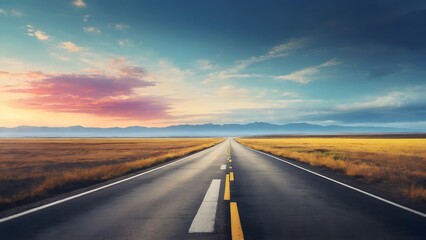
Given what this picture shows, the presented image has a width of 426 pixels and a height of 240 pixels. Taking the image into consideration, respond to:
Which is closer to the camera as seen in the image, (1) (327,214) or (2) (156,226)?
(2) (156,226)

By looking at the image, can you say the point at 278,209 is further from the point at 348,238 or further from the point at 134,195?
the point at 134,195

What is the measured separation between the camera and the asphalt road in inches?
229

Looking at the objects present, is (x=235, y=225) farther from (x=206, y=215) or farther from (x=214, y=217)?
(x=206, y=215)

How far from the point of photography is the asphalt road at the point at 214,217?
229 inches

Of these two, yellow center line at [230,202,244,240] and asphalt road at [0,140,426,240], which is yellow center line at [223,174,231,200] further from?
yellow center line at [230,202,244,240]

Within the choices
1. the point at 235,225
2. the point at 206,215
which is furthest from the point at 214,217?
the point at 235,225

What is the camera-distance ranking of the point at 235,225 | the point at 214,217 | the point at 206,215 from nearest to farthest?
the point at 235,225 < the point at 214,217 < the point at 206,215

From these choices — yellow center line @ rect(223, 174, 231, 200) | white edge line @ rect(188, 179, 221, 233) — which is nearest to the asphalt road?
white edge line @ rect(188, 179, 221, 233)

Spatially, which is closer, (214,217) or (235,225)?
(235,225)

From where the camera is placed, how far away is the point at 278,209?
798 cm

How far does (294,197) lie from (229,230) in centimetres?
436

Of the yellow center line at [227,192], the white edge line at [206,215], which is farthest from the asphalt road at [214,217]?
the yellow center line at [227,192]

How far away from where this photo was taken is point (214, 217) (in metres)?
7.04

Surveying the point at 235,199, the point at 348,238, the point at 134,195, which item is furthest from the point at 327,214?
the point at 134,195
